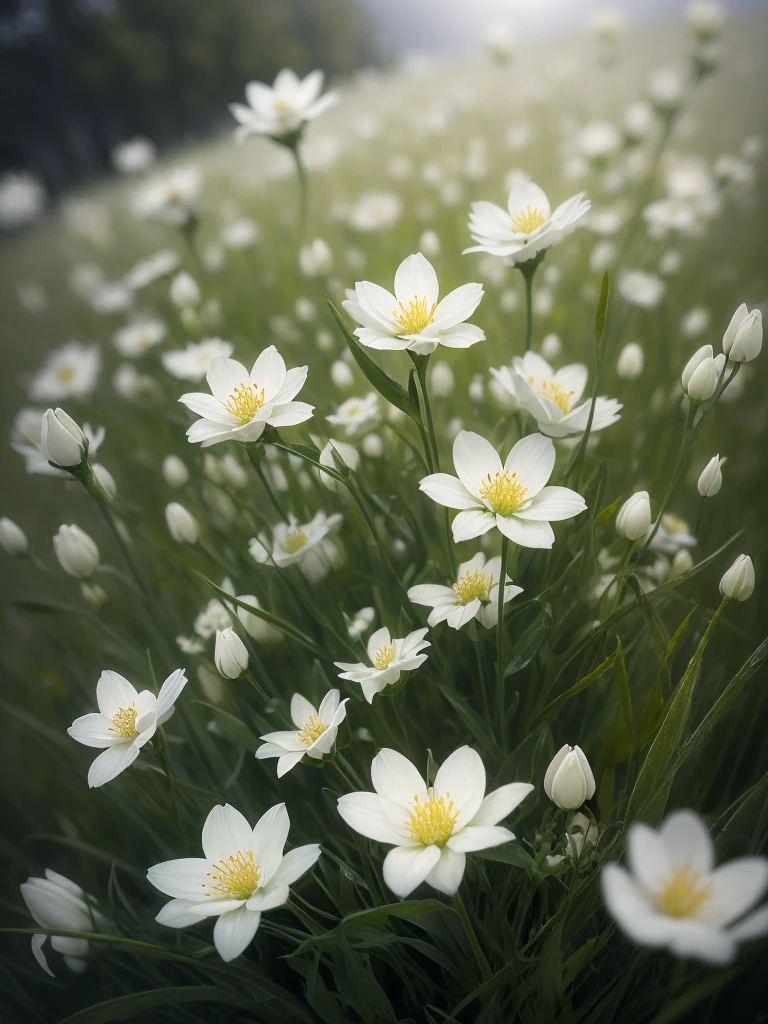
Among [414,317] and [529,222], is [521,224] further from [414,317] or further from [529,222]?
[414,317]

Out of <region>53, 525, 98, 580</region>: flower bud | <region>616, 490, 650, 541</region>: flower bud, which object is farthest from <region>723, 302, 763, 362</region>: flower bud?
<region>53, 525, 98, 580</region>: flower bud

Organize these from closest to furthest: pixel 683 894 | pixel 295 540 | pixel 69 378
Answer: pixel 683 894 < pixel 295 540 < pixel 69 378

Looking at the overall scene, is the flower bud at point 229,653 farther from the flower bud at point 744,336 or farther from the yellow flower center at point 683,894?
the flower bud at point 744,336

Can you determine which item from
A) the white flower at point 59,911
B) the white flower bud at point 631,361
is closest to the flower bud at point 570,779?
the white flower at point 59,911

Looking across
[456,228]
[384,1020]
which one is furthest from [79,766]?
[456,228]

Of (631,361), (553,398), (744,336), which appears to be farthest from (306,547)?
(631,361)

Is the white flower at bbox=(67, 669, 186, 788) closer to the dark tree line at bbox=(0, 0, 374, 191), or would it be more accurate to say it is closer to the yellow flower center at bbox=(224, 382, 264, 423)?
the yellow flower center at bbox=(224, 382, 264, 423)
